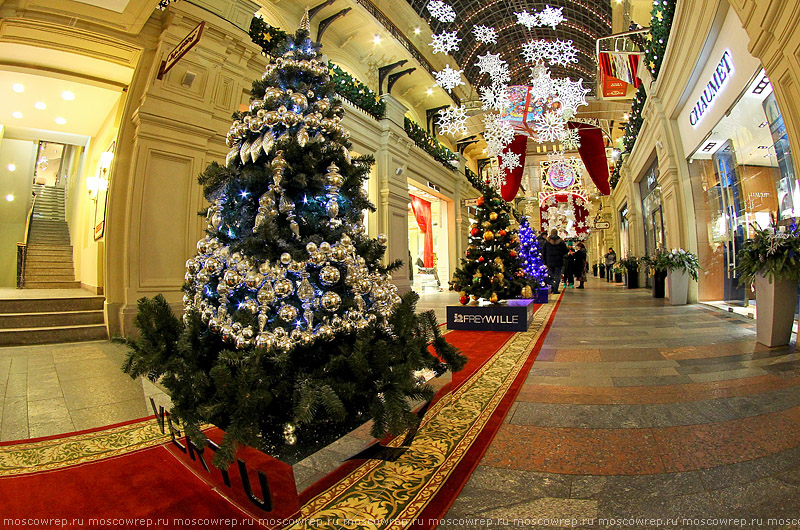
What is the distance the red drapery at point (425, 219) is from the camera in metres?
13.9

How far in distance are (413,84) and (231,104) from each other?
814cm

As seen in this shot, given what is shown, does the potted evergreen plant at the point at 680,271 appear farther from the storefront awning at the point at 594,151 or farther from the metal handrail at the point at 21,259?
the metal handrail at the point at 21,259

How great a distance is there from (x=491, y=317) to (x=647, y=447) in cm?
346

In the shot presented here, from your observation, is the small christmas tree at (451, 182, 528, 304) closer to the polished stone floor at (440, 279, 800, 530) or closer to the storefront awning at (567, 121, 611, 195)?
the polished stone floor at (440, 279, 800, 530)

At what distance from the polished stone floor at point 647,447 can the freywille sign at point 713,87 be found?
4.03 metres

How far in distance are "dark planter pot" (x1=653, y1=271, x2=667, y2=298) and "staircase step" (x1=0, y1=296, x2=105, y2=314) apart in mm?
10979

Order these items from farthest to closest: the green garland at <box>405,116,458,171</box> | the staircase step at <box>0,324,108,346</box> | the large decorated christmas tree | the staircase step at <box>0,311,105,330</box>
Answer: the green garland at <box>405,116,458,171</box>, the staircase step at <box>0,311,105,330</box>, the staircase step at <box>0,324,108,346</box>, the large decorated christmas tree

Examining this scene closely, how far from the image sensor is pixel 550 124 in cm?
735

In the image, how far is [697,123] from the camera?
20.8 feet

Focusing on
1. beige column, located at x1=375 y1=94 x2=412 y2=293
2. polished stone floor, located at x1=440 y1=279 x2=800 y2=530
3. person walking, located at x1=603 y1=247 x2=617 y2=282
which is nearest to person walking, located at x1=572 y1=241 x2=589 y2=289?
person walking, located at x1=603 y1=247 x2=617 y2=282

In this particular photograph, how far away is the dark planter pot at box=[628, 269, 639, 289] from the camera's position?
1209cm

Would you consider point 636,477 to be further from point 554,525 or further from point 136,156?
point 136,156

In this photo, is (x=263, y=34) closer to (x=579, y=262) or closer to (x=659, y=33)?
(x=659, y=33)

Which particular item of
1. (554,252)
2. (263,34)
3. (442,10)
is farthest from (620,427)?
(554,252)
